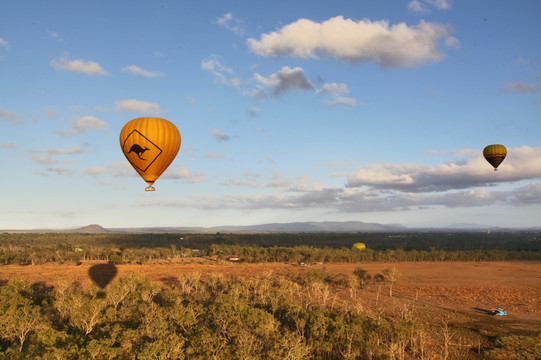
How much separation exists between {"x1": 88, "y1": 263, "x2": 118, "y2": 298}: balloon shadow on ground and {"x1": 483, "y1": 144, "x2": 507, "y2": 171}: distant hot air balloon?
54.3 meters

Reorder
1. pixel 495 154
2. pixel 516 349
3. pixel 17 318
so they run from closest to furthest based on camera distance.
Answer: pixel 17 318, pixel 516 349, pixel 495 154

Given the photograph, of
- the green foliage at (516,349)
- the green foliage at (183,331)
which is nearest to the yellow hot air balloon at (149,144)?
the green foliage at (183,331)

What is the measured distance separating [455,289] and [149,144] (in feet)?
166

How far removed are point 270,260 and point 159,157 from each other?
69.4m

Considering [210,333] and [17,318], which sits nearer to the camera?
[210,333]

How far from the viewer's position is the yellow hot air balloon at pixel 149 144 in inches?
998

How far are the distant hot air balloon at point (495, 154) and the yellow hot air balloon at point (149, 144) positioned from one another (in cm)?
3896

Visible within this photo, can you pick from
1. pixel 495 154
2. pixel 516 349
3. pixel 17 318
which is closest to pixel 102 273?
pixel 17 318

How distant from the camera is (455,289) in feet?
180

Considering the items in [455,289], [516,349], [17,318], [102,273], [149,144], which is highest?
[149,144]

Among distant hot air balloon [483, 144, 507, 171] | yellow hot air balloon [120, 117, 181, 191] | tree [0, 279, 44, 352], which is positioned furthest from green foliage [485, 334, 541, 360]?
tree [0, 279, 44, 352]

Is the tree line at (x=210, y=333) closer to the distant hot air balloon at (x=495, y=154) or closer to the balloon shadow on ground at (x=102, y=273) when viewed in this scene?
the balloon shadow on ground at (x=102, y=273)

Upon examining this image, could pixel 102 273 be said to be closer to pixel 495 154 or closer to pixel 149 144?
pixel 149 144

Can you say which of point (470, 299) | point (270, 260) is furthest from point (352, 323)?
point (270, 260)
